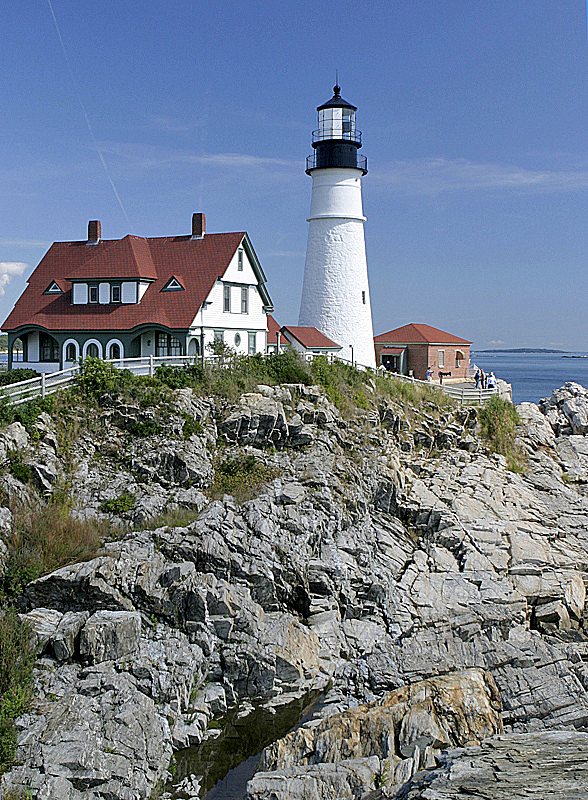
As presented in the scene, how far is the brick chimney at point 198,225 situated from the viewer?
98.3 ft

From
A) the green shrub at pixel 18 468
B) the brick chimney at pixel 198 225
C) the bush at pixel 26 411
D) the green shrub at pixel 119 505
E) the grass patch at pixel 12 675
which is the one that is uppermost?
→ the brick chimney at pixel 198 225


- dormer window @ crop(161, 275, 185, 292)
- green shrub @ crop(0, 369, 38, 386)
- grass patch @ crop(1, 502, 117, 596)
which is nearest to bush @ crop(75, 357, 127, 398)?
green shrub @ crop(0, 369, 38, 386)

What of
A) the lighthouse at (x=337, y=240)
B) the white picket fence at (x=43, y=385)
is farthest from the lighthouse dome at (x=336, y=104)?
the white picket fence at (x=43, y=385)

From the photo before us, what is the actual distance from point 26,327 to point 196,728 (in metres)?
18.8

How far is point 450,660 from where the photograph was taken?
15.4 metres

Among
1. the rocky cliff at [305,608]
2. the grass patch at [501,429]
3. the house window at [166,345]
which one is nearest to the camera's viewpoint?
the rocky cliff at [305,608]

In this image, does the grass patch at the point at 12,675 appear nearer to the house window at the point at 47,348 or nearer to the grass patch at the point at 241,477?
the grass patch at the point at 241,477

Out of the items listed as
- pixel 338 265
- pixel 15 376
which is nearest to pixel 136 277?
pixel 15 376

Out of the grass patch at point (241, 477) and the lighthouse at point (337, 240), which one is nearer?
the grass patch at point (241, 477)

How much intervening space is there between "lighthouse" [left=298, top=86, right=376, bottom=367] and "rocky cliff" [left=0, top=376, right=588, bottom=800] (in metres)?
7.21

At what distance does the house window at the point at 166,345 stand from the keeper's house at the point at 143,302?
0.04m

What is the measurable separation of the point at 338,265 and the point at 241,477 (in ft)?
46.9

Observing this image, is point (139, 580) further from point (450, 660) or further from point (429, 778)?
point (429, 778)

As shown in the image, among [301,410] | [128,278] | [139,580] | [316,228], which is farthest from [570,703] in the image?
[316,228]
